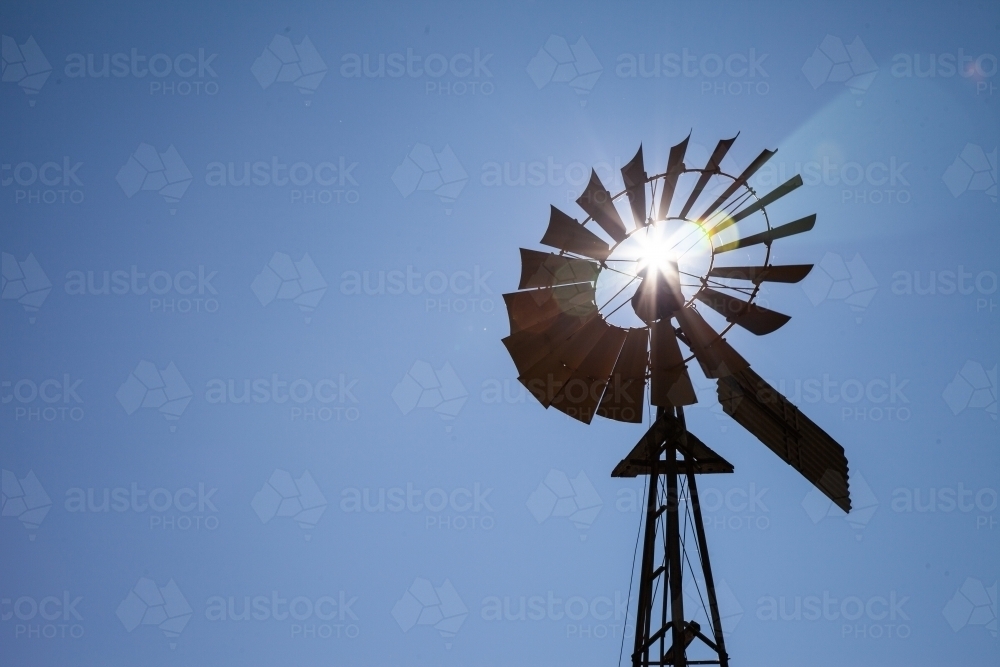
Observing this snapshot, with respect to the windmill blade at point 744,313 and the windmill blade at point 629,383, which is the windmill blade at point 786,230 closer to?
the windmill blade at point 744,313

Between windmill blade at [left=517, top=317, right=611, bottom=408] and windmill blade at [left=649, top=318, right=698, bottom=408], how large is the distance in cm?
42

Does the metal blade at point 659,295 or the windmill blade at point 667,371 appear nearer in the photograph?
the windmill blade at point 667,371

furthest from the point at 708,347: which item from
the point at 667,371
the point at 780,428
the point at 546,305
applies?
the point at 546,305

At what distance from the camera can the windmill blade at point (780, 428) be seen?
286 inches

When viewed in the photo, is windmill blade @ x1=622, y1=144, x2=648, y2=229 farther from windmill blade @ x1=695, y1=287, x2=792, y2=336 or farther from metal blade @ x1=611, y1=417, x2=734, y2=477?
metal blade @ x1=611, y1=417, x2=734, y2=477

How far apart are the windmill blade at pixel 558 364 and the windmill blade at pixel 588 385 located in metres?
0.04

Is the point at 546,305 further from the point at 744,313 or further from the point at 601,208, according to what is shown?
the point at 744,313

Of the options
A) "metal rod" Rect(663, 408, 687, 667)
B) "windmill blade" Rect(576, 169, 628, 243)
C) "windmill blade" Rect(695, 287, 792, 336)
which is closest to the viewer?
"metal rod" Rect(663, 408, 687, 667)

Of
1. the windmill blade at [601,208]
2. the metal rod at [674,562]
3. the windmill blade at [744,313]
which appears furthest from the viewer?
the windmill blade at [601,208]

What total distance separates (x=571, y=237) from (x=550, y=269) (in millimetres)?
280

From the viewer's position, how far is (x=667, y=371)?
7.12 m

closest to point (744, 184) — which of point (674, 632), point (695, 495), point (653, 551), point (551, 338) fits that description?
point (551, 338)

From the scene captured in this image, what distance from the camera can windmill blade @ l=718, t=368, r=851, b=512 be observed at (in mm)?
7258

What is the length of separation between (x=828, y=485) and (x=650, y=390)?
146 centimetres
